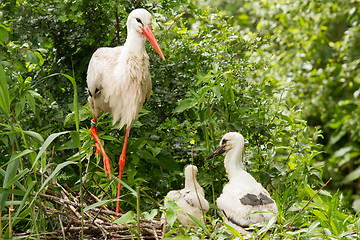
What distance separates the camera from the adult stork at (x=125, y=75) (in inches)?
155

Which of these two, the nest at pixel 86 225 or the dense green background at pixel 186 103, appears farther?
the dense green background at pixel 186 103

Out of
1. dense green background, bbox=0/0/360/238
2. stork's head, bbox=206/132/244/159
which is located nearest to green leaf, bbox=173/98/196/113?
dense green background, bbox=0/0/360/238

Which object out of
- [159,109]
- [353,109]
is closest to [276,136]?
[353,109]

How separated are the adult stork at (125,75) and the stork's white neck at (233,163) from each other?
0.87 meters

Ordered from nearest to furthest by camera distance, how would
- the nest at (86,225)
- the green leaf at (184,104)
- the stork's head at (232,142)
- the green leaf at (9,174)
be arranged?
the green leaf at (9,174), the nest at (86,225), the stork's head at (232,142), the green leaf at (184,104)

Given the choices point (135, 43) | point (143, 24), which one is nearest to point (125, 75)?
point (135, 43)

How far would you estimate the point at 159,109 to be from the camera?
184 inches

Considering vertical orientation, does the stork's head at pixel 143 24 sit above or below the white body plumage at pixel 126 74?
above

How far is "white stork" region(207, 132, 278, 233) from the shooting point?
9.92ft

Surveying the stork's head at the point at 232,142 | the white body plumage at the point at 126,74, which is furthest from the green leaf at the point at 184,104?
the stork's head at the point at 232,142

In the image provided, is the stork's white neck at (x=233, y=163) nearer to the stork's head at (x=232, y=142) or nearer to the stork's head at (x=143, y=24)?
the stork's head at (x=232, y=142)

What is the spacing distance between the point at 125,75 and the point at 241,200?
4.64 ft

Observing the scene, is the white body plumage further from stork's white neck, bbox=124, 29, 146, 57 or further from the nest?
the nest

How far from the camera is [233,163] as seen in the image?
11.5ft
